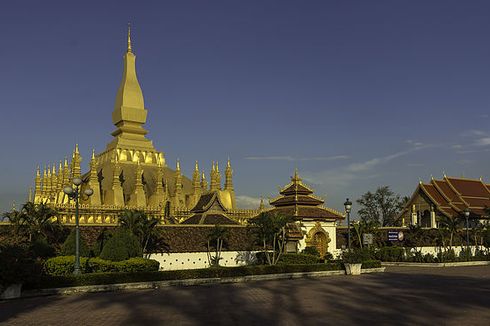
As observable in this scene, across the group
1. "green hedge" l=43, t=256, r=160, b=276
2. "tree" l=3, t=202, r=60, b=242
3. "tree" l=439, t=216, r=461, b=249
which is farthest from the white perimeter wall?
"tree" l=439, t=216, r=461, b=249

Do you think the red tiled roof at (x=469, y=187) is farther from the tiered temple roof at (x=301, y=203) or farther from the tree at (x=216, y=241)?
the tree at (x=216, y=241)

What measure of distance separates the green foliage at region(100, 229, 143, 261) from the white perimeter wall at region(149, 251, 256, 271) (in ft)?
19.5

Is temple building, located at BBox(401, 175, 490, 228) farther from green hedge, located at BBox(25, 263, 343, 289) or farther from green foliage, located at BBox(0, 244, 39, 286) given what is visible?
green foliage, located at BBox(0, 244, 39, 286)

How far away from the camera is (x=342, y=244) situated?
47031 millimetres

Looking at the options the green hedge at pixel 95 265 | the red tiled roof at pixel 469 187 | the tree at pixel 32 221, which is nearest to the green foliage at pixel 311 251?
the green hedge at pixel 95 265

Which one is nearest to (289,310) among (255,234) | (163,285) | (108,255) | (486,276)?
(163,285)

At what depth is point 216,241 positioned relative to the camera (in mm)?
39406

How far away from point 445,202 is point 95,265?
43.4 metres

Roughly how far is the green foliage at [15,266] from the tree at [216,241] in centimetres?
1688

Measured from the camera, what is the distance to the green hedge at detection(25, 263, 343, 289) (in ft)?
78.4

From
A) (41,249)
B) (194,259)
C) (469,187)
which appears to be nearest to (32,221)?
(41,249)

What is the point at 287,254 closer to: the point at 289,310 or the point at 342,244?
the point at 342,244

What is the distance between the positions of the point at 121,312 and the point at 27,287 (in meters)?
7.07

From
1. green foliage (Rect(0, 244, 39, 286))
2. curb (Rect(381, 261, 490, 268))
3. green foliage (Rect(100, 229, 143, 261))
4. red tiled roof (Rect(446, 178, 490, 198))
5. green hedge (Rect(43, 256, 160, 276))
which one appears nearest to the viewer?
green foliage (Rect(0, 244, 39, 286))
